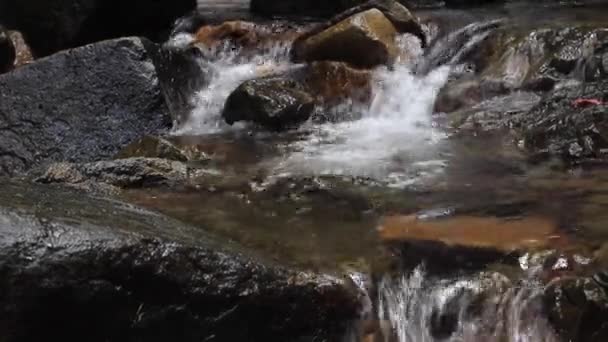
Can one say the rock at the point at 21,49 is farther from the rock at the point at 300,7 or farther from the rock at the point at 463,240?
the rock at the point at 463,240

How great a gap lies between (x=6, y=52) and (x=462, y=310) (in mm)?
6848

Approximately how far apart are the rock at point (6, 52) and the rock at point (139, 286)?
18.8ft

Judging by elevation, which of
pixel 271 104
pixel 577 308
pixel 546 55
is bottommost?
pixel 271 104

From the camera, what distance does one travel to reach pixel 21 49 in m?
9.19

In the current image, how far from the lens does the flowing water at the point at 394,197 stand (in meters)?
3.57

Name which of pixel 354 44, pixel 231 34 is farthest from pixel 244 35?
pixel 354 44

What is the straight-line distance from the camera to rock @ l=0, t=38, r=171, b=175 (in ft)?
22.5

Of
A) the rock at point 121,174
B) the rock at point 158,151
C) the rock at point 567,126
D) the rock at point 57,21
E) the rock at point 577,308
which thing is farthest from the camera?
the rock at point 57,21

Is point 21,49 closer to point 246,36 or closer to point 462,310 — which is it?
point 246,36

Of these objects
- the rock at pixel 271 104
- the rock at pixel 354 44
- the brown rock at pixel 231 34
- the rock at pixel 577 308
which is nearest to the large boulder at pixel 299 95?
the rock at pixel 271 104

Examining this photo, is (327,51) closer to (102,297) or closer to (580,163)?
(580,163)

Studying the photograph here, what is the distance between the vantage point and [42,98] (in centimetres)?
708

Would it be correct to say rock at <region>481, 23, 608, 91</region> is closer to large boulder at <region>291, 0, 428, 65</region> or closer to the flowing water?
the flowing water

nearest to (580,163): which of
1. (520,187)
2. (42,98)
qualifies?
(520,187)
